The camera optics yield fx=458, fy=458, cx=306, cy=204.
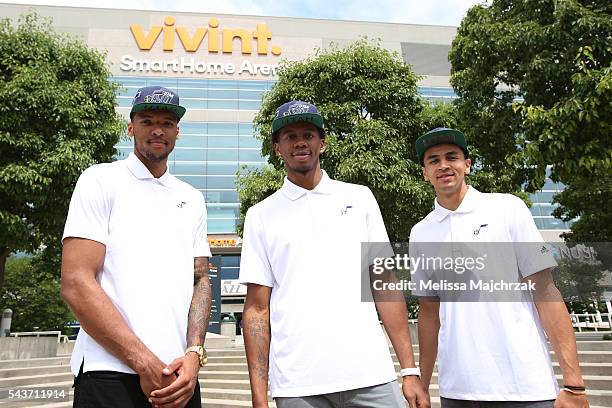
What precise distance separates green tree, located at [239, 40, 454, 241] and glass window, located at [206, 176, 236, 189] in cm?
2195

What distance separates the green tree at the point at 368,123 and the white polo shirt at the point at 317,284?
30.4 feet

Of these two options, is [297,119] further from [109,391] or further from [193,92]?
[193,92]

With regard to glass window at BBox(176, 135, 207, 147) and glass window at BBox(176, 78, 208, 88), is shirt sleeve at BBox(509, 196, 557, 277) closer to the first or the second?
glass window at BBox(176, 135, 207, 147)

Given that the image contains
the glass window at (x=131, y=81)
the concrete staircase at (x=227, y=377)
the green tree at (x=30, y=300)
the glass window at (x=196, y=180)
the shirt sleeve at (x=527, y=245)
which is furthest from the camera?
the glass window at (x=131, y=81)

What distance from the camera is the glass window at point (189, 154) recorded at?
36213 mm

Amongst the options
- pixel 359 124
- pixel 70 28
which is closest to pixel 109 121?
pixel 359 124

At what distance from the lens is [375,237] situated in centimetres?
248

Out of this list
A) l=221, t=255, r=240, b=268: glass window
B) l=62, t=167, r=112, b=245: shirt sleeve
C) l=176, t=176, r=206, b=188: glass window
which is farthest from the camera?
l=176, t=176, r=206, b=188: glass window

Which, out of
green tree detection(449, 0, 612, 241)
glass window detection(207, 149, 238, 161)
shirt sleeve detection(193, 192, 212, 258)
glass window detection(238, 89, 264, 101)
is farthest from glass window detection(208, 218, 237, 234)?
shirt sleeve detection(193, 192, 212, 258)

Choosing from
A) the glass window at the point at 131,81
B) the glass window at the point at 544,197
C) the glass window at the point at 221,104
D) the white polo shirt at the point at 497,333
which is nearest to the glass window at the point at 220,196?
the glass window at the point at 221,104

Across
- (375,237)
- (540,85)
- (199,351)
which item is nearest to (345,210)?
(375,237)

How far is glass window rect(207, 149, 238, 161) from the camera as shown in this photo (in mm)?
36750

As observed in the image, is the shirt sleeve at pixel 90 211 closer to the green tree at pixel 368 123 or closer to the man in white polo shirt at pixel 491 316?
the man in white polo shirt at pixel 491 316

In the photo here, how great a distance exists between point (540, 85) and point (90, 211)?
878cm
